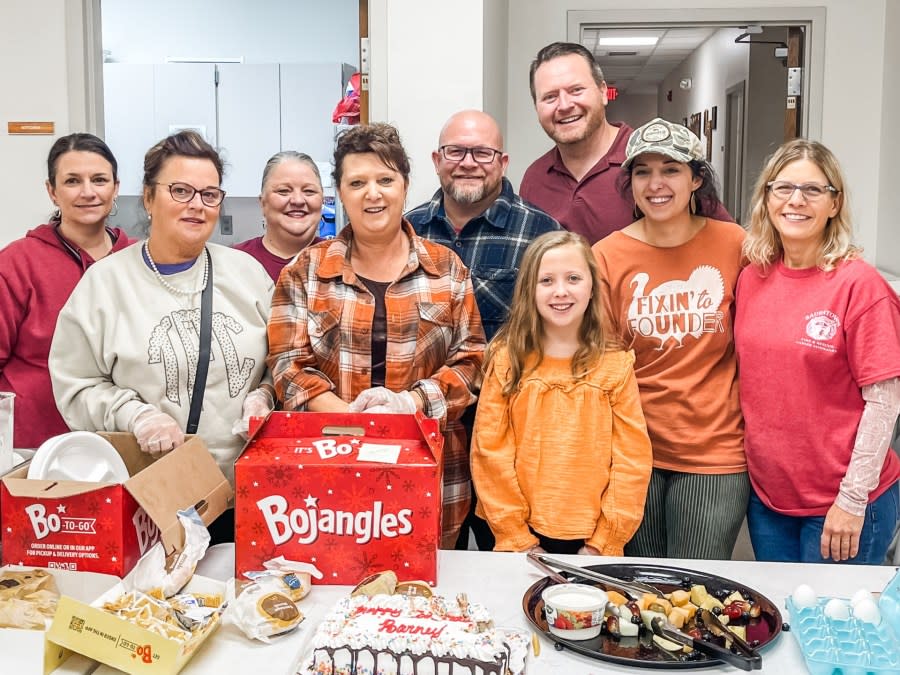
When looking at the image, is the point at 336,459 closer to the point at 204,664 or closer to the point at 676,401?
the point at 204,664

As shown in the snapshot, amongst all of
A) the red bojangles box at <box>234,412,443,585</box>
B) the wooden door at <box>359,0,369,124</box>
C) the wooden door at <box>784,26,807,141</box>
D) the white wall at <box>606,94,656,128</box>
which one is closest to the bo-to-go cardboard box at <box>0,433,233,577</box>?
the red bojangles box at <box>234,412,443,585</box>

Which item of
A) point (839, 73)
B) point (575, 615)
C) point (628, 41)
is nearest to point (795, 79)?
point (839, 73)

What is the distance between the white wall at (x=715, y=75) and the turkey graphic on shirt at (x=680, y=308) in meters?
3.78

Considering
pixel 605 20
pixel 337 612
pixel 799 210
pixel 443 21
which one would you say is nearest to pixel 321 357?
pixel 337 612

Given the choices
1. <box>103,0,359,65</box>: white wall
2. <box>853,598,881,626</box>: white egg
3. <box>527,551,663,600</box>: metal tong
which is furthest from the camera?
<box>103,0,359,65</box>: white wall

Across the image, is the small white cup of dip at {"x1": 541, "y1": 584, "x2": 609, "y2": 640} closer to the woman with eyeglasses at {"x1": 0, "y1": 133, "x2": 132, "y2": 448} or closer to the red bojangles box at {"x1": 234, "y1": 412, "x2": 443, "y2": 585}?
the red bojangles box at {"x1": 234, "y1": 412, "x2": 443, "y2": 585}

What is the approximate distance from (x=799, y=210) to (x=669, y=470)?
25.9 inches

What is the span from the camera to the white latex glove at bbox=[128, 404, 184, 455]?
1702 millimetres

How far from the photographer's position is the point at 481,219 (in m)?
2.26

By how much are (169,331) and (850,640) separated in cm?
139

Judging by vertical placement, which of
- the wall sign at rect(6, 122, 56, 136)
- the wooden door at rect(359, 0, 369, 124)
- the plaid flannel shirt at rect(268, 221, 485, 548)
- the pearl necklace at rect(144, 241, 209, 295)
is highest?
the wooden door at rect(359, 0, 369, 124)

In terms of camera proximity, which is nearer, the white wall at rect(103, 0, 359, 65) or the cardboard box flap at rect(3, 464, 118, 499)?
the cardboard box flap at rect(3, 464, 118, 499)

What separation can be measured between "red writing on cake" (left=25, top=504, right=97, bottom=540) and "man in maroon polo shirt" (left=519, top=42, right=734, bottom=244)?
5.00 feet

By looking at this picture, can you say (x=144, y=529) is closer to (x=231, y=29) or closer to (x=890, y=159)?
(x=890, y=159)
